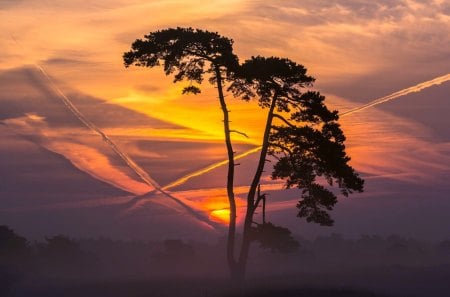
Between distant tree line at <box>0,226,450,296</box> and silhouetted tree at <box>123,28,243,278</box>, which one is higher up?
silhouetted tree at <box>123,28,243,278</box>

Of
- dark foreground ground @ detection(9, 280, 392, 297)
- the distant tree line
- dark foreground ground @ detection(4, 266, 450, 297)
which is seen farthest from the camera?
the distant tree line

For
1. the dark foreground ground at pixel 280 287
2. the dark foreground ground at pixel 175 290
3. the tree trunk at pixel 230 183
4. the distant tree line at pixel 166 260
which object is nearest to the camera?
the dark foreground ground at pixel 175 290

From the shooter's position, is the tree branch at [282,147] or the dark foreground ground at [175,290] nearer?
the dark foreground ground at [175,290]

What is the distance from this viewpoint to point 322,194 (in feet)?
177

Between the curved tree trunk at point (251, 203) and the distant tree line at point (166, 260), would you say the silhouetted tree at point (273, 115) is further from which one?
the distant tree line at point (166, 260)

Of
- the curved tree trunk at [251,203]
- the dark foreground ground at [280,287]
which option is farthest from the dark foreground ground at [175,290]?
the curved tree trunk at [251,203]

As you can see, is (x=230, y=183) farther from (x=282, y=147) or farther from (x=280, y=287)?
(x=280, y=287)

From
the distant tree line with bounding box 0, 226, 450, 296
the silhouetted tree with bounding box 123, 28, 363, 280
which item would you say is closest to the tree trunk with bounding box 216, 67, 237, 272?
the silhouetted tree with bounding box 123, 28, 363, 280

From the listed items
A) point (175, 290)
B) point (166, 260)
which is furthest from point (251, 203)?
point (166, 260)

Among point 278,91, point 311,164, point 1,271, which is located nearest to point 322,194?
point 311,164

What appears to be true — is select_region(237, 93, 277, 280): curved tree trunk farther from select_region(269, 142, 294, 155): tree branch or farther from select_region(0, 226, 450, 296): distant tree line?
select_region(0, 226, 450, 296): distant tree line

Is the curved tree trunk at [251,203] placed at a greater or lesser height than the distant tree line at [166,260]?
greater

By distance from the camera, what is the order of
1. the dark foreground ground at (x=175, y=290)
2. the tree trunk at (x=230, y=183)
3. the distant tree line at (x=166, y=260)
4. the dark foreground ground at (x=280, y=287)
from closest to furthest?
the dark foreground ground at (x=175, y=290), the dark foreground ground at (x=280, y=287), the tree trunk at (x=230, y=183), the distant tree line at (x=166, y=260)

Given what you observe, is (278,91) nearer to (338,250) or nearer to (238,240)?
(238,240)
